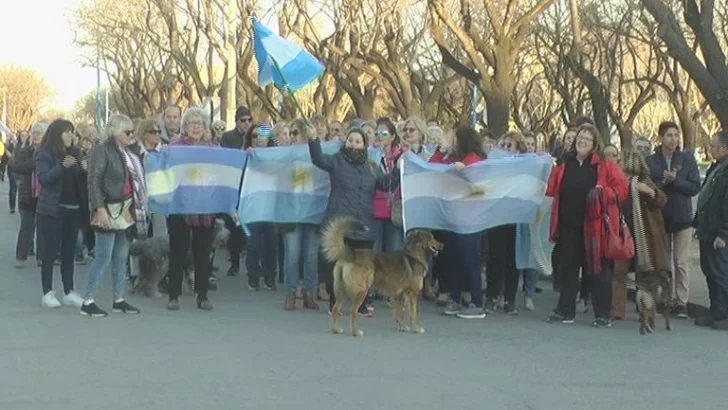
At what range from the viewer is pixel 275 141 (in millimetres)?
14172

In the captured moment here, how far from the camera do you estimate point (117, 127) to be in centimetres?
1149

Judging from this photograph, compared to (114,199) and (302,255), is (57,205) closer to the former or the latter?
(114,199)

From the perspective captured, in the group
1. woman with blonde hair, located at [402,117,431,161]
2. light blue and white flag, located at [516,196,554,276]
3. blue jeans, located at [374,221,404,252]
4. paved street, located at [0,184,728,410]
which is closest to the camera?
paved street, located at [0,184,728,410]

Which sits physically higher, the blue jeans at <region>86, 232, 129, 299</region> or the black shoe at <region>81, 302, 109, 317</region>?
the blue jeans at <region>86, 232, 129, 299</region>

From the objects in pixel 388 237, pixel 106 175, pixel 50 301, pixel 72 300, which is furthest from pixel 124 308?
pixel 388 237

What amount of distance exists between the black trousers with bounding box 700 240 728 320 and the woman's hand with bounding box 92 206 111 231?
5.99 meters

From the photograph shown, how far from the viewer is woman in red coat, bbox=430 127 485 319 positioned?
1198cm

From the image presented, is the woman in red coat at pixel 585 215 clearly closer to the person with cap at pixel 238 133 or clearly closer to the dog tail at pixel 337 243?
the dog tail at pixel 337 243

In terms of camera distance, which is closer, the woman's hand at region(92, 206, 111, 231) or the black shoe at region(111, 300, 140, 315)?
the woman's hand at region(92, 206, 111, 231)

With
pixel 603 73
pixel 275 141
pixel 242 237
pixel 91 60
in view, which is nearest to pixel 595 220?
pixel 275 141

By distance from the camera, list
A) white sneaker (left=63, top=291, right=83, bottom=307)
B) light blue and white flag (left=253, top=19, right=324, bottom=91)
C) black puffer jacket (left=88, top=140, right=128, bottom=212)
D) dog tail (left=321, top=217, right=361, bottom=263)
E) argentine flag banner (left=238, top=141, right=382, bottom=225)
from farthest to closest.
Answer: light blue and white flag (left=253, top=19, right=324, bottom=91) → argentine flag banner (left=238, top=141, right=382, bottom=225) → white sneaker (left=63, top=291, right=83, bottom=307) → black puffer jacket (left=88, top=140, right=128, bottom=212) → dog tail (left=321, top=217, right=361, bottom=263)

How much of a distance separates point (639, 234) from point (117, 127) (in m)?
5.33

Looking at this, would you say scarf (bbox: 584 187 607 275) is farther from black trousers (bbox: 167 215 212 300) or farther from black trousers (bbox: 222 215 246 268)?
black trousers (bbox: 222 215 246 268)

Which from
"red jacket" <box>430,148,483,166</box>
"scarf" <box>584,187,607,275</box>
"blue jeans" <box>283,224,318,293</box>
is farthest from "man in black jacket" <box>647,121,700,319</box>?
"blue jeans" <box>283,224,318,293</box>
